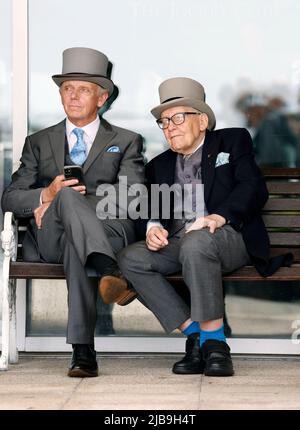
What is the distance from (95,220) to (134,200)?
511 millimetres

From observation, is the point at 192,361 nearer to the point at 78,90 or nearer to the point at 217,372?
the point at 217,372

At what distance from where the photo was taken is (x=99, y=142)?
6465 mm

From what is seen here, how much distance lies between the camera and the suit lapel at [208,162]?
20.5ft

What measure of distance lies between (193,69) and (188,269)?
1275 mm

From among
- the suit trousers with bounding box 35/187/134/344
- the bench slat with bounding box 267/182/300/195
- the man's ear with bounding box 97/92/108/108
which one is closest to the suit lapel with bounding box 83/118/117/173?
the man's ear with bounding box 97/92/108/108

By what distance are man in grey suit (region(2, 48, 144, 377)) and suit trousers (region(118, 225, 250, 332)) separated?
0.10 meters

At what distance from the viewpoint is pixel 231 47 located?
22.1 feet

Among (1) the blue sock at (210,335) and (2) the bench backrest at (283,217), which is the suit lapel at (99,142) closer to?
(2) the bench backrest at (283,217)

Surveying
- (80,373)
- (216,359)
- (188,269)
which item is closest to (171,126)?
(188,269)

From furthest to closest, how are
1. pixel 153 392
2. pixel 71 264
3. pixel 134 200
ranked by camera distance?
1. pixel 134 200
2. pixel 71 264
3. pixel 153 392

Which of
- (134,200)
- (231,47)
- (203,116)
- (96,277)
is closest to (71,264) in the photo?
(96,277)

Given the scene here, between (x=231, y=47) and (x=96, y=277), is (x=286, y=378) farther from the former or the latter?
(x=231, y=47)

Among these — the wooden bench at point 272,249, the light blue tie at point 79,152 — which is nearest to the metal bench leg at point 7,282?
the wooden bench at point 272,249

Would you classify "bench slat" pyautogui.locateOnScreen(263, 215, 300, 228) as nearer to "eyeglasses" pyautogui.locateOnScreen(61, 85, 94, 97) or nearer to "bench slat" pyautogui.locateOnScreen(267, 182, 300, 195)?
"bench slat" pyautogui.locateOnScreen(267, 182, 300, 195)
